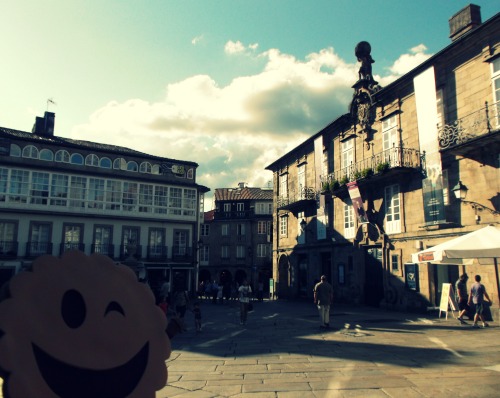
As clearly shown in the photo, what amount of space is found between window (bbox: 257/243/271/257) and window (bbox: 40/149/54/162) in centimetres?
2718

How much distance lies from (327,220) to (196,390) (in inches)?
769

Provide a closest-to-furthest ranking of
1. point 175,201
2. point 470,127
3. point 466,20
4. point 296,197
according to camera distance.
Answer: point 470,127
point 466,20
point 296,197
point 175,201

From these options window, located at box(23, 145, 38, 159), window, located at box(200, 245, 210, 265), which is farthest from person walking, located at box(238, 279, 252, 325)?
window, located at box(200, 245, 210, 265)

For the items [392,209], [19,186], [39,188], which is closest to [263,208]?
[39,188]

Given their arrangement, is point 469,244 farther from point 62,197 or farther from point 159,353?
point 62,197

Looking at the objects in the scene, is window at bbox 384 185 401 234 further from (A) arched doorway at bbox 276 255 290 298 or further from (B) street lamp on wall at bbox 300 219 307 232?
(A) arched doorway at bbox 276 255 290 298

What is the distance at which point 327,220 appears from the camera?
24859 mm

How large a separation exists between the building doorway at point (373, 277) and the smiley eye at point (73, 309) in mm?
18631

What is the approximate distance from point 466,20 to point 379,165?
7.25 m

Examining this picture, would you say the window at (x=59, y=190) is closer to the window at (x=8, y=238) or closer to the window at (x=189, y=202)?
the window at (x=8, y=238)

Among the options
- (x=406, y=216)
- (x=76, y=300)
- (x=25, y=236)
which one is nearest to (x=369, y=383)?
(x=76, y=300)

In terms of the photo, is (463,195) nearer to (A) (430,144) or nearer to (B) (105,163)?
(A) (430,144)

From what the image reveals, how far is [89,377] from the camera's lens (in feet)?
10.5

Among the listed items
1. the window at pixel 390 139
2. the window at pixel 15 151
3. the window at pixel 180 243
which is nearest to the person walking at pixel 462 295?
the window at pixel 390 139
